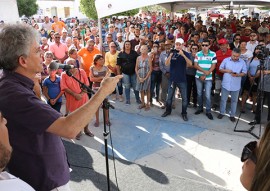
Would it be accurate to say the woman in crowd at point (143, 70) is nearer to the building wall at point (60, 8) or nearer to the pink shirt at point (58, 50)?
the pink shirt at point (58, 50)

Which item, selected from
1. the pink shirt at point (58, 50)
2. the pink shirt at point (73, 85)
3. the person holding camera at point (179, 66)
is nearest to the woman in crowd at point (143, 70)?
the person holding camera at point (179, 66)

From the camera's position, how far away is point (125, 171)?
13.2ft

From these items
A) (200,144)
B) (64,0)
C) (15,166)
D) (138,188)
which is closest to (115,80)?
(15,166)

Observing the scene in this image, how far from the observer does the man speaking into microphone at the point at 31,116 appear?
148cm

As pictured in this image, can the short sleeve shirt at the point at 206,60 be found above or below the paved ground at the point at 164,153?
above

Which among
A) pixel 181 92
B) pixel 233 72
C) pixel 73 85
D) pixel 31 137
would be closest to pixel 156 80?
pixel 181 92

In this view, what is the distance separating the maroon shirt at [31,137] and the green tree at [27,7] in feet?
91.9

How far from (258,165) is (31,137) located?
1234 millimetres

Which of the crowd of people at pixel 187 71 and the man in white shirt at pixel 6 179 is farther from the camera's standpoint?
the crowd of people at pixel 187 71

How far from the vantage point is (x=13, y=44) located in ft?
5.14

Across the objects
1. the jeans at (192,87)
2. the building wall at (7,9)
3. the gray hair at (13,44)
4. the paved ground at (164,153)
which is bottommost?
the paved ground at (164,153)

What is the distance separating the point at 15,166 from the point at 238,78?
16.3ft

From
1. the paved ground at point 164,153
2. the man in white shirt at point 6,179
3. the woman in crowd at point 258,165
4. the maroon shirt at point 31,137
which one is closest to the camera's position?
the woman in crowd at point 258,165

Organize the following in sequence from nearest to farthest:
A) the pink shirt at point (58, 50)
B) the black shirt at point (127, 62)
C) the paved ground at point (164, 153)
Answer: the paved ground at point (164, 153) < the black shirt at point (127, 62) < the pink shirt at point (58, 50)
